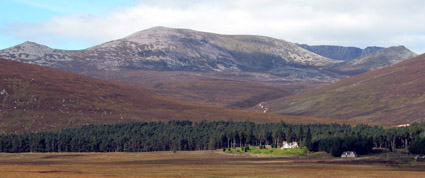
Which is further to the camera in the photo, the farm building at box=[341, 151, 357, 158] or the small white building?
the small white building

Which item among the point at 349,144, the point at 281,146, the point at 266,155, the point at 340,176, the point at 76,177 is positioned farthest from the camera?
the point at 281,146

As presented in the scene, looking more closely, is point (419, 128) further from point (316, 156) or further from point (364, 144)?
point (316, 156)

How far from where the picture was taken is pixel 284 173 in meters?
99.3

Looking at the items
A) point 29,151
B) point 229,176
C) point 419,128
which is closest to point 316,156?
point 419,128

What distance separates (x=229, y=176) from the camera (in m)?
91.6

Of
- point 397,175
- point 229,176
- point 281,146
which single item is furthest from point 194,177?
point 281,146

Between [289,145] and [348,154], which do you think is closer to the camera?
[348,154]

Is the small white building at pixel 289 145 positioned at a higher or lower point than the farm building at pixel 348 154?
higher

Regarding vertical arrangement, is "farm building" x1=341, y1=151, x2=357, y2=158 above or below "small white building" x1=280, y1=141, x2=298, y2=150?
below

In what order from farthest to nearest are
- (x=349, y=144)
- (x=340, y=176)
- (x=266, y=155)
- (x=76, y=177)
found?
(x=266, y=155), (x=349, y=144), (x=340, y=176), (x=76, y=177)

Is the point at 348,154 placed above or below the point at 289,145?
below

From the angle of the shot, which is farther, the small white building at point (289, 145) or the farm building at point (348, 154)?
the small white building at point (289, 145)

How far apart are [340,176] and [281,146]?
308ft

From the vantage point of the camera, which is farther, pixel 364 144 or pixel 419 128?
pixel 419 128
